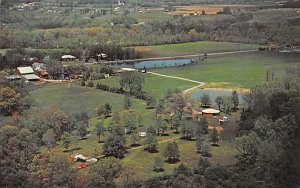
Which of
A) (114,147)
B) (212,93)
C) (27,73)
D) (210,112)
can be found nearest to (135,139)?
(114,147)

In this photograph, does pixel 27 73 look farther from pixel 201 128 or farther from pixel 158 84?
pixel 201 128

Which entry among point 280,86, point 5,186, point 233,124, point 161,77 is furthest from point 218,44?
point 5,186

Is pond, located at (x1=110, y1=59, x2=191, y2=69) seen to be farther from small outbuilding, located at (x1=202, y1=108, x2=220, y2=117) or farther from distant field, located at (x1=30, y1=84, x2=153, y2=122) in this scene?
small outbuilding, located at (x1=202, y1=108, x2=220, y2=117)

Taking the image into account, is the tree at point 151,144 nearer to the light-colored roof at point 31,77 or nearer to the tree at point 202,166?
the tree at point 202,166

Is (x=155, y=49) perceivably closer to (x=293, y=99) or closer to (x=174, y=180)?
(x=293, y=99)

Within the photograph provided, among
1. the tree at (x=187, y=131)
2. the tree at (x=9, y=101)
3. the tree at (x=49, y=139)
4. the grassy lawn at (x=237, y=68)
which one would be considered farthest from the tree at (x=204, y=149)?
the tree at (x=9, y=101)
